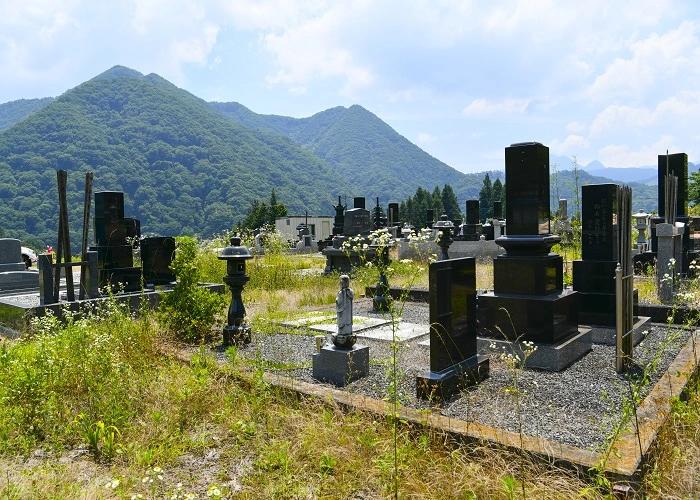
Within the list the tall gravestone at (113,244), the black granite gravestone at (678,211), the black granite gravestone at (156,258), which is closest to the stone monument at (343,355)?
the tall gravestone at (113,244)

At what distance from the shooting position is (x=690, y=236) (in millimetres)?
14211

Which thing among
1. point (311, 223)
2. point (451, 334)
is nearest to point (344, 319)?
point (451, 334)

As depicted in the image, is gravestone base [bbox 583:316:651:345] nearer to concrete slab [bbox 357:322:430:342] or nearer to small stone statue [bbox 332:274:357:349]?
concrete slab [bbox 357:322:430:342]

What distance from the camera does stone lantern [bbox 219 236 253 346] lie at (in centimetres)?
722

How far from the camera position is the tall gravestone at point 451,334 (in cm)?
497

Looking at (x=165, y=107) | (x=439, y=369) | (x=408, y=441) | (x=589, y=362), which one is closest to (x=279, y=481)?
(x=408, y=441)

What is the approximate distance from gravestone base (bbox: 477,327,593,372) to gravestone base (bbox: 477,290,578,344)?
4.0 inches

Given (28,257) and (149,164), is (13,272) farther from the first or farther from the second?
(149,164)

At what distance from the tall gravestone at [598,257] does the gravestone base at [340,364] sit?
3.87 meters

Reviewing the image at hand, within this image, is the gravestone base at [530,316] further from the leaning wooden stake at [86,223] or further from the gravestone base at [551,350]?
the leaning wooden stake at [86,223]

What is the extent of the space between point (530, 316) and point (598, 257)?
2.26m

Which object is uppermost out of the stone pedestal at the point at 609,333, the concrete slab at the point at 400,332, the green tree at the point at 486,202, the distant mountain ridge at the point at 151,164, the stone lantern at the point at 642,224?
the distant mountain ridge at the point at 151,164

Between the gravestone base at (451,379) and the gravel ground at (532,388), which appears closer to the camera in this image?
the gravel ground at (532,388)

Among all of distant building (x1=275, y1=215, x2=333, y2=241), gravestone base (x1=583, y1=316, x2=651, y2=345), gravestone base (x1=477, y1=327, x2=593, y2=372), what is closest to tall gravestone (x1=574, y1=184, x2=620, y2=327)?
gravestone base (x1=583, y1=316, x2=651, y2=345)
